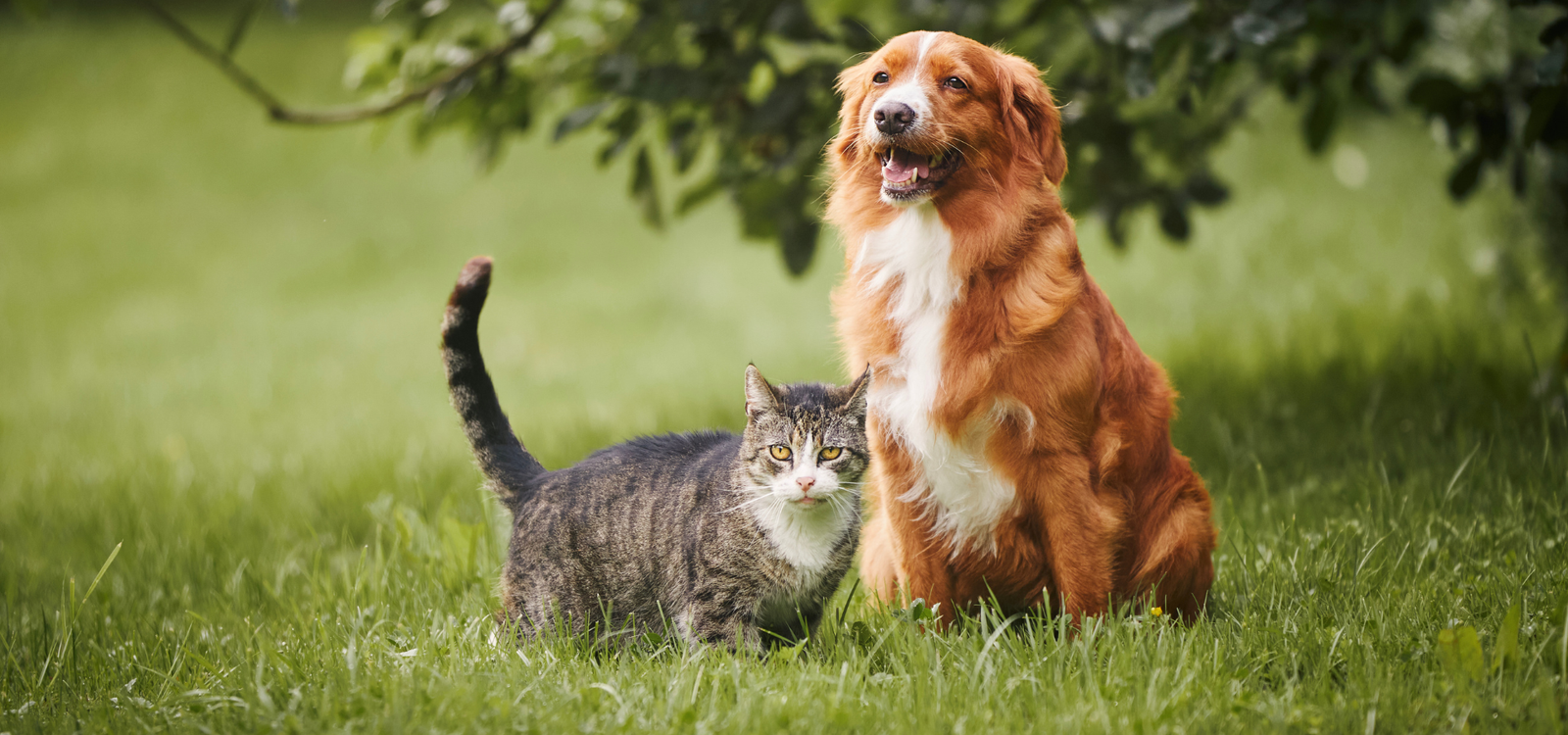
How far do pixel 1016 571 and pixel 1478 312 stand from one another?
5721mm

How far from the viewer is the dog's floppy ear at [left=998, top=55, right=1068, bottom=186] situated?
245 cm

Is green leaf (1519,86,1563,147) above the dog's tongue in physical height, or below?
below

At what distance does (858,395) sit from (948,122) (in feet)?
2.15

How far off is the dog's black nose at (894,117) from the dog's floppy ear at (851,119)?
182 mm

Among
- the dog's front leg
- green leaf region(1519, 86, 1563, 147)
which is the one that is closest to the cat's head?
the dog's front leg

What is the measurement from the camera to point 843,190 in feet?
8.54

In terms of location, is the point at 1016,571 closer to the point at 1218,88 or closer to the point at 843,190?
the point at 843,190

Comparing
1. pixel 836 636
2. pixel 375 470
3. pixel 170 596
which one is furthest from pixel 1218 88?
pixel 170 596

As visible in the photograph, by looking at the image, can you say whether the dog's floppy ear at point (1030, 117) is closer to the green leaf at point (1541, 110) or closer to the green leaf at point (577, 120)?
the green leaf at point (577, 120)

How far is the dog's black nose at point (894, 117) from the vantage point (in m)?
2.31

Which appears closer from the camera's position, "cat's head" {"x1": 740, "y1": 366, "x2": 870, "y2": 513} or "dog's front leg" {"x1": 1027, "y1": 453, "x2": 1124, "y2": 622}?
"dog's front leg" {"x1": 1027, "y1": 453, "x2": 1124, "y2": 622}

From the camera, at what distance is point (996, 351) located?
7.93 ft

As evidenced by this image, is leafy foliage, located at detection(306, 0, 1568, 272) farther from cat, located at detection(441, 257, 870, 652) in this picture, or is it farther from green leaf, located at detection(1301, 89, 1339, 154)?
cat, located at detection(441, 257, 870, 652)

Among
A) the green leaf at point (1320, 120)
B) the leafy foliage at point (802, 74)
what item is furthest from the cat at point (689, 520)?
the green leaf at point (1320, 120)
